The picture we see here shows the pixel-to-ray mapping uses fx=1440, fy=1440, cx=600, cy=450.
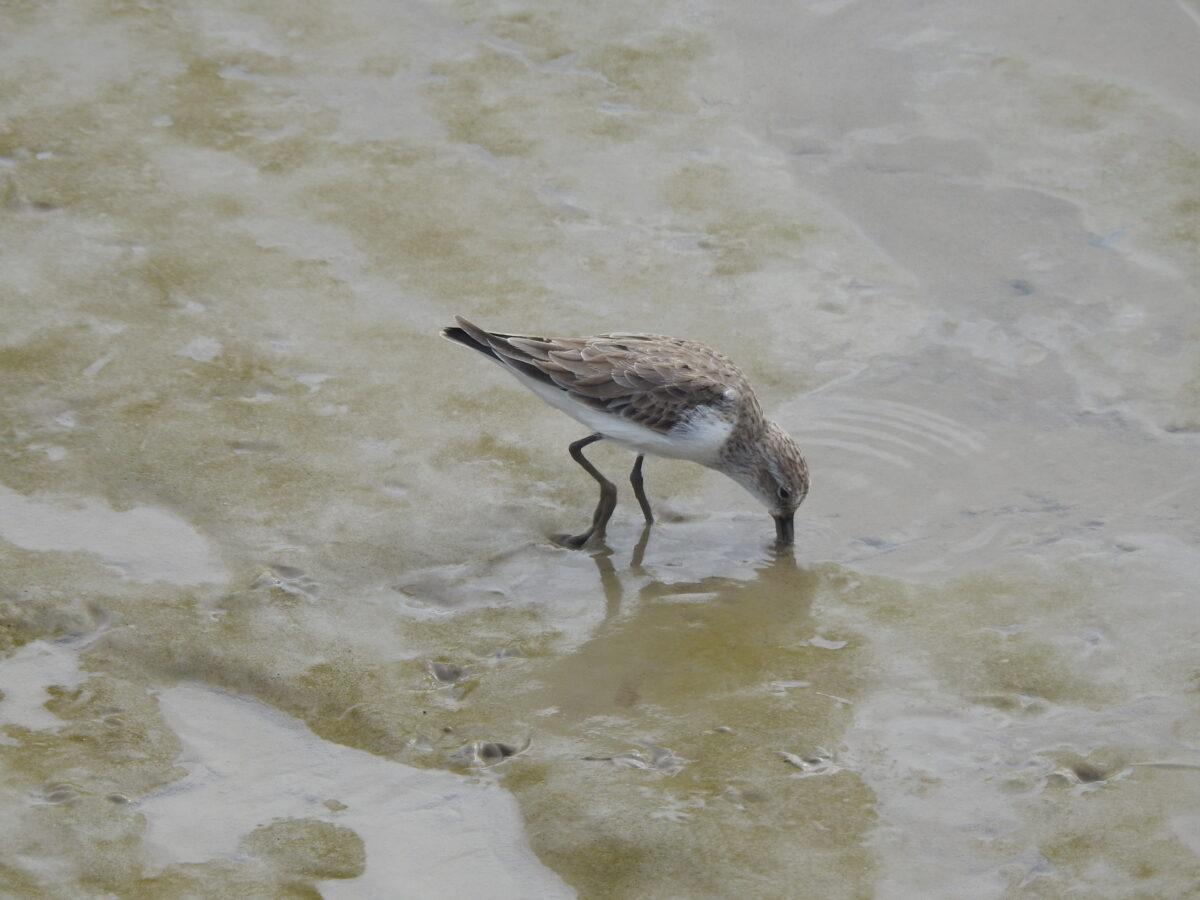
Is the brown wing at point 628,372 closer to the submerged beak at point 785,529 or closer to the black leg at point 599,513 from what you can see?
the black leg at point 599,513

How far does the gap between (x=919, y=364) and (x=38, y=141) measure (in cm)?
537

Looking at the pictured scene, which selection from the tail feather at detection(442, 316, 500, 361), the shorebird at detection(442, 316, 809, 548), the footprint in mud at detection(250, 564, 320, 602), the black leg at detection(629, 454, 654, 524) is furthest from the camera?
the black leg at detection(629, 454, 654, 524)

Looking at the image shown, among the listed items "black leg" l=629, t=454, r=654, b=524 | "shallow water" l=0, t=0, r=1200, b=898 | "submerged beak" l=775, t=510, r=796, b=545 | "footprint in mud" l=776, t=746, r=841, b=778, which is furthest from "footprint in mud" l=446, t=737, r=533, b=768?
"submerged beak" l=775, t=510, r=796, b=545

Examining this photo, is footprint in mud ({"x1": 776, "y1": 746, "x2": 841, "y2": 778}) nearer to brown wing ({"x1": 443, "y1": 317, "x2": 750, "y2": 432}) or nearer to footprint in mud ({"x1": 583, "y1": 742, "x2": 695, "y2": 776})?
footprint in mud ({"x1": 583, "y1": 742, "x2": 695, "y2": 776})

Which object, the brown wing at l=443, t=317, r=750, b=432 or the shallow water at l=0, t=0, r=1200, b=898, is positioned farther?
the brown wing at l=443, t=317, r=750, b=432

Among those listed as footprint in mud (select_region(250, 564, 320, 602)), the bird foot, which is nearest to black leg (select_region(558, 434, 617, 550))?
the bird foot

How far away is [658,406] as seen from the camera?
6.25 m

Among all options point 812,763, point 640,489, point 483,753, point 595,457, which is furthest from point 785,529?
point 483,753

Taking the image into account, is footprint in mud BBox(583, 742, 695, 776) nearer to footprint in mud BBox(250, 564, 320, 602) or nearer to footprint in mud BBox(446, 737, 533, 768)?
footprint in mud BBox(446, 737, 533, 768)

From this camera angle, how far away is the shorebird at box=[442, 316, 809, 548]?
6.26 metres

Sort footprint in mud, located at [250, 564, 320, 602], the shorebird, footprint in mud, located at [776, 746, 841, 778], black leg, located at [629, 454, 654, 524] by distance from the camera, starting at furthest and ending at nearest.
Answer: black leg, located at [629, 454, 654, 524] → the shorebird → footprint in mud, located at [250, 564, 320, 602] → footprint in mud, located at [776, 746, 841, 778]

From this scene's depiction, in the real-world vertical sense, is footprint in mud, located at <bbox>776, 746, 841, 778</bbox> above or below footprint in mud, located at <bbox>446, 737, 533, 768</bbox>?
above

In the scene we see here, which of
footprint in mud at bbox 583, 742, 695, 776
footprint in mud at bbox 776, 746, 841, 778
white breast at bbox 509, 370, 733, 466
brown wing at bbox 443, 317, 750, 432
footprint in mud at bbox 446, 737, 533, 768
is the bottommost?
footprint in mud at bbox 446, 737, 533, 768

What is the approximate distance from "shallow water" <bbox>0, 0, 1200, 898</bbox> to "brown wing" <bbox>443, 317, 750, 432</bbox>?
59 centimetres
